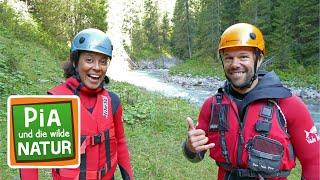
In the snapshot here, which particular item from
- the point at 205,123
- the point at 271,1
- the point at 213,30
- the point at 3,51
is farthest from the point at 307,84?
the point at 205,123

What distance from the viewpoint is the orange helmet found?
251 centimetres

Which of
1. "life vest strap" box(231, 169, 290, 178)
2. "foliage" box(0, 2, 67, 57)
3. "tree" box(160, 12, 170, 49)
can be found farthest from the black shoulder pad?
"tree" box(160, 12, 170, 49)

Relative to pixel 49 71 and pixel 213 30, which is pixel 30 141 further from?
pixel 213 30

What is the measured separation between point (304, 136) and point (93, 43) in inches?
63.4

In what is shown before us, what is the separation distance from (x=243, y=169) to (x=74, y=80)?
136 centimetres

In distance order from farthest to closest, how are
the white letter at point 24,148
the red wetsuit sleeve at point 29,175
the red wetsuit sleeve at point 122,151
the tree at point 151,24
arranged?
the tree at point 151,24 < the red wetsuit sleeve at point 122,151 < the red wetsuit sleeve at point 29,175 < the white letter at point 24,148

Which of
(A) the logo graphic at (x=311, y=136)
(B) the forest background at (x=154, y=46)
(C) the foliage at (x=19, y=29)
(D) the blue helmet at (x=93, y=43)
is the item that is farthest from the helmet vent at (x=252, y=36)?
(C) the foliage at (x=19, y=29)

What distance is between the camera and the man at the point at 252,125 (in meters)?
2.31

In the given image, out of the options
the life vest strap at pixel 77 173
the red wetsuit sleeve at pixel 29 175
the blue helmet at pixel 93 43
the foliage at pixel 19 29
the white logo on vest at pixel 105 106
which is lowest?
the life vest strap at pixel 77 173

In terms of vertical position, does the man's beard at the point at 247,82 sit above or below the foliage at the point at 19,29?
below

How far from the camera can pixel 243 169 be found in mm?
2391

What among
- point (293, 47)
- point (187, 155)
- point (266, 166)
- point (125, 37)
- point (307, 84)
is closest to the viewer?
point (266, 166)

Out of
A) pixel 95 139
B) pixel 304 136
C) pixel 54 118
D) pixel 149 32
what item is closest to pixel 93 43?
pixel 95 139

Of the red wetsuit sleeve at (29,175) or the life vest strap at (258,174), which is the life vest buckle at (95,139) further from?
the life vest strap at (258,174)
